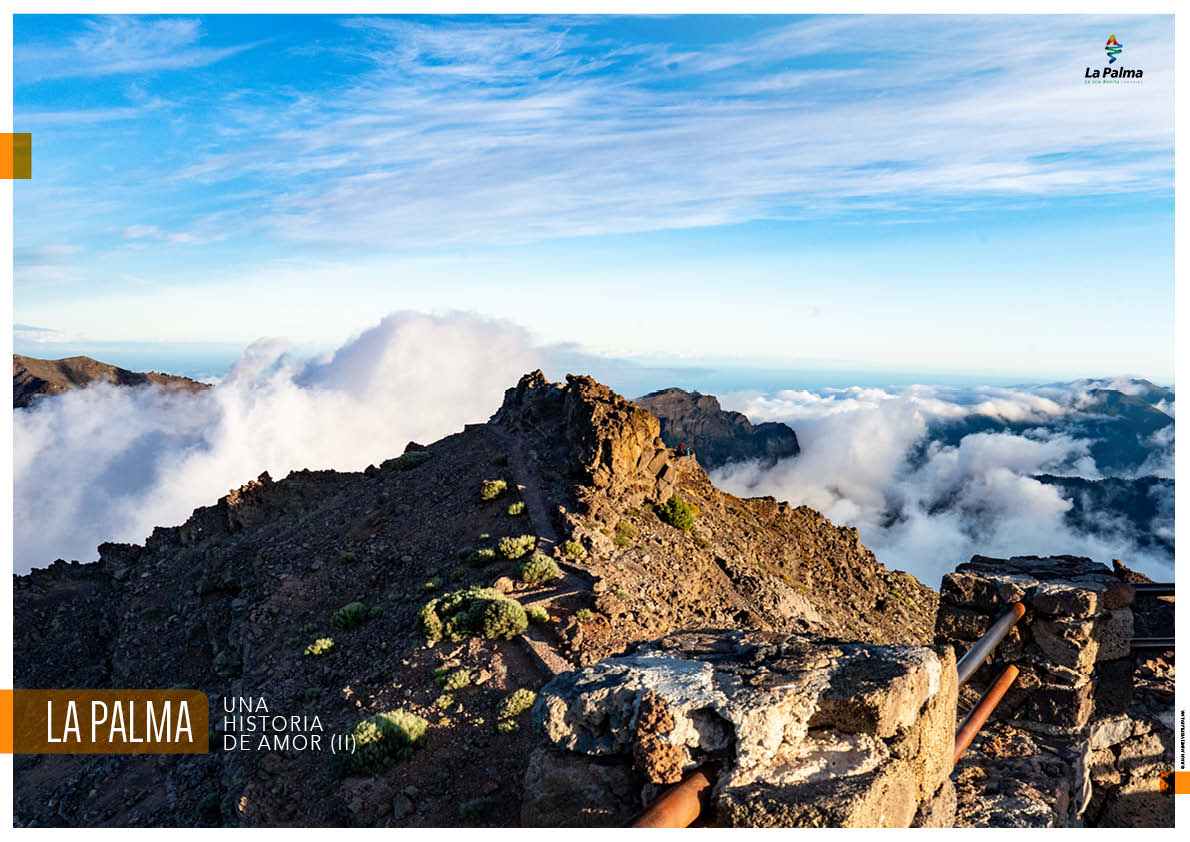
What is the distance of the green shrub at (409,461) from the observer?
27203mm

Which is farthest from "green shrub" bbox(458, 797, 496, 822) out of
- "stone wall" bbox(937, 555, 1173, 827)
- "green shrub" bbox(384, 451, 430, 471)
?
"green shrub" bbox(384, 451, 430, 471)

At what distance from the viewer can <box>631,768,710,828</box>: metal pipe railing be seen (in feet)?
18.1

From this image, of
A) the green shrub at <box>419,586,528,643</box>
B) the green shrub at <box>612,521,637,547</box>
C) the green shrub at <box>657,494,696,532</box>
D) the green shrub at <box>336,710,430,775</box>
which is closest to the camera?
the green shrub at <box>336,710,430,775</box>

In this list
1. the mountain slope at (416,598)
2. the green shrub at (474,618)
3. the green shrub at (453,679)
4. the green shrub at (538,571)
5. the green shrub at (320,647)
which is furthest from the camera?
the green shrub at (538,571)

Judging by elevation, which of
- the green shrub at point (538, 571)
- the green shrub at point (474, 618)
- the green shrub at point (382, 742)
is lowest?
the green shrub at point (382, 742)

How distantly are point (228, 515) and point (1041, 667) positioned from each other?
83.5 ft

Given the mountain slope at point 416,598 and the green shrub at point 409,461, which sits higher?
the green shrub at point 409,461

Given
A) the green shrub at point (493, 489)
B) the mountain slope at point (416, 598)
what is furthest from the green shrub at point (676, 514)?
the green shrub at point (493, 489)

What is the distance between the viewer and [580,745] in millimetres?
6617

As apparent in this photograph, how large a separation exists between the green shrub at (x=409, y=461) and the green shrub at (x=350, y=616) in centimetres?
828

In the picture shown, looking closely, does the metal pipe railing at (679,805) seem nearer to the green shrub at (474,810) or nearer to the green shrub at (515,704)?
the green shrub at (474,810)

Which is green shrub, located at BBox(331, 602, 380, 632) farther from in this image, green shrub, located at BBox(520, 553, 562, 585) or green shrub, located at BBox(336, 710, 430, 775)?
green shrub, located at BBox(336, 710, 430, 775)

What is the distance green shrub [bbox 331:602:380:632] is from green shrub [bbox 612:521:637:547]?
19.9ft

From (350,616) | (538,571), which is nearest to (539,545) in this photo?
(538,571)
